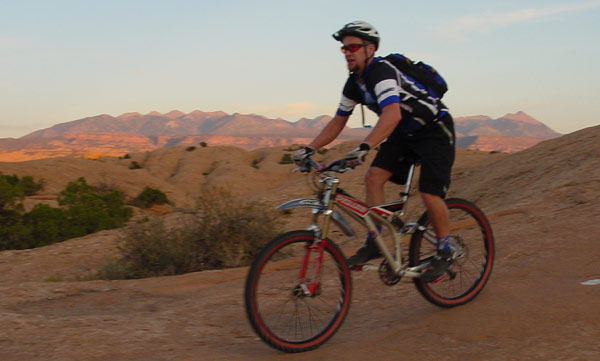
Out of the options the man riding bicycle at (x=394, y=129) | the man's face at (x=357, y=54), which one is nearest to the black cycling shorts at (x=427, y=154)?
the man riding bicycle at (x=394, y=129)

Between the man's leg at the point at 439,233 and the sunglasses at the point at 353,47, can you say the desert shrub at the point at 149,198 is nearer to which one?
the man's leg at the point at 439,233

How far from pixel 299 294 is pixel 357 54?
5.55 feet

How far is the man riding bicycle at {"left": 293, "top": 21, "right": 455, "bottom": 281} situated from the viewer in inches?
148

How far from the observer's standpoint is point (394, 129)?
409 cm

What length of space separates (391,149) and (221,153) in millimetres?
37644

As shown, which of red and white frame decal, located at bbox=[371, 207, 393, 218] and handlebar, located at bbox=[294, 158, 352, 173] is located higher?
handlebar, located at bbox=[294, 158, 352, 173]

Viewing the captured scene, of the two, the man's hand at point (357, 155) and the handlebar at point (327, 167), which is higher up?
the man's hand at point (357, 155)

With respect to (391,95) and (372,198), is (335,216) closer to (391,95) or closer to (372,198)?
(372,198)

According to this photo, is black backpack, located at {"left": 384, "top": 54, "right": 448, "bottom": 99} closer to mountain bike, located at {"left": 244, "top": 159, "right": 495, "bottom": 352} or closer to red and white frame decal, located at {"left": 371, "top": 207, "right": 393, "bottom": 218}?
mountain bike, located at {"left": 244, "top": 159, "right": 495, "bottom": 352}

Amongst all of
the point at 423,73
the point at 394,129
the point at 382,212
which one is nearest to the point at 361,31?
the point at 423,73

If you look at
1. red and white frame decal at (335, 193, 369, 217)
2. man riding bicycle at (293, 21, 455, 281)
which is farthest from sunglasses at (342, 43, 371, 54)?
red and white frame decal at (335, 193, 369, 217)

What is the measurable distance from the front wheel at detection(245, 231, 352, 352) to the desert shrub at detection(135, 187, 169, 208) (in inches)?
683


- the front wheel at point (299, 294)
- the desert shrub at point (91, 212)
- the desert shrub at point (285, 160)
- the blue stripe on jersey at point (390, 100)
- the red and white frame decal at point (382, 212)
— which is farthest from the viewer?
the desert shrub at point (285, 160)

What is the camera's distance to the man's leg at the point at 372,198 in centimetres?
391
